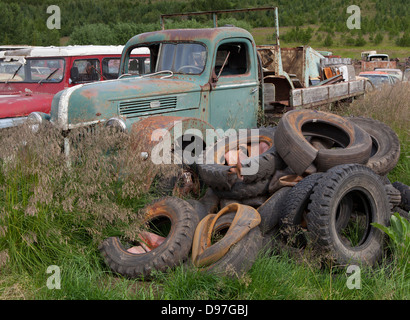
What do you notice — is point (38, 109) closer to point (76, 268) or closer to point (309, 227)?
point (76, 268)

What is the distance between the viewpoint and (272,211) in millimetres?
3814

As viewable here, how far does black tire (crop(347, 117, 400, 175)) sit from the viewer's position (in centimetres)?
454

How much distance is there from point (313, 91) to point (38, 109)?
4519 mm

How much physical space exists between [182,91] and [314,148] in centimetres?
187

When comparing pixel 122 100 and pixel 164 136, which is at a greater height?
pixel 122 100

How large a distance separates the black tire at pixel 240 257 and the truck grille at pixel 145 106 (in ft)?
7.08

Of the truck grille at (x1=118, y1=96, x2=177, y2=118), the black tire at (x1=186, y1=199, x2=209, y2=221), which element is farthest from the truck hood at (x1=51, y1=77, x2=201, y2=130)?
the black tire at (x1=186, y1=199, x2=209, y2=221)

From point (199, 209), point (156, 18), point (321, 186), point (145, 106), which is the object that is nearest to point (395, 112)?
point (321, 186)

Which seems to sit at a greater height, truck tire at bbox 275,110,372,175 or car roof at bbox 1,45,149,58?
car roof at bbox 1,45,149,58

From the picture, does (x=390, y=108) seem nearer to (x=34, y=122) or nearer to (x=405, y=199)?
(x=405, y=199)

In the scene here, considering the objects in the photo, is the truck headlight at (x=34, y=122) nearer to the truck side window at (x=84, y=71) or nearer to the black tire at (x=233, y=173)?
the black tire at (x=233, y=173)

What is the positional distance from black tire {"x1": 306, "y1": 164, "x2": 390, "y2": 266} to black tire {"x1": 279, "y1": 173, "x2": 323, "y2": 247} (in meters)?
0.11

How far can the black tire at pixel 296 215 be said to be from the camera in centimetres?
356

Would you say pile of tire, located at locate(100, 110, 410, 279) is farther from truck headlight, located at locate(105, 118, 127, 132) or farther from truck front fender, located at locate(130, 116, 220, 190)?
truck headlight, located at locate(105, 118, 127, 132)
